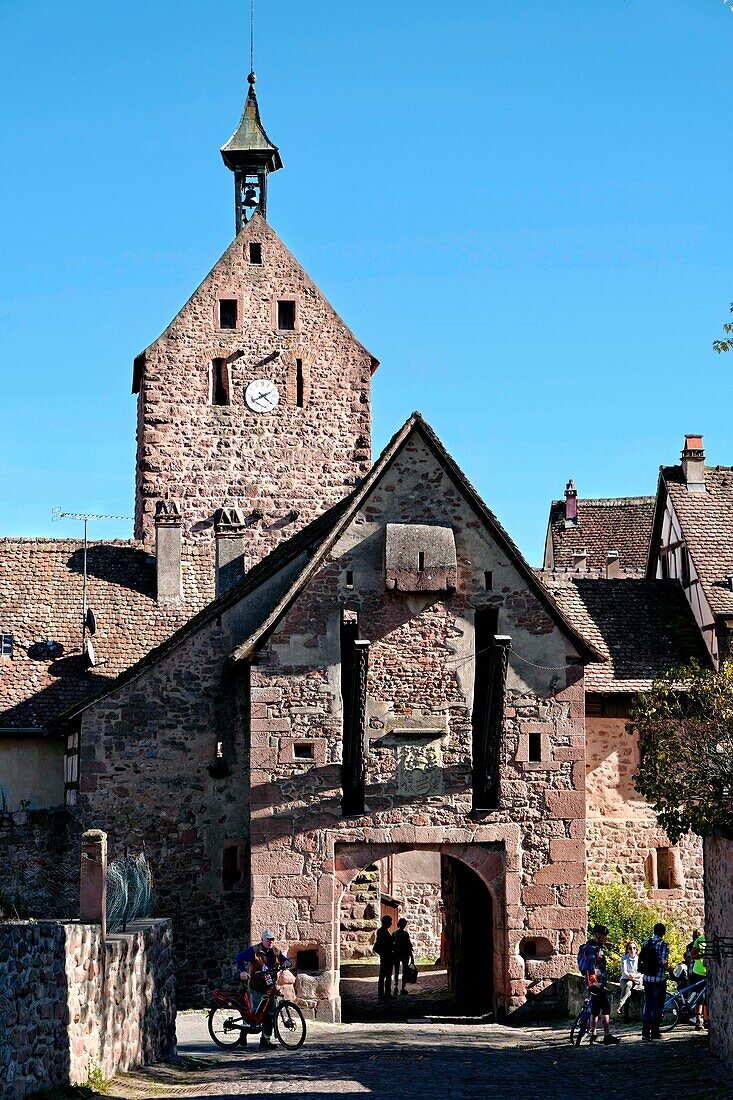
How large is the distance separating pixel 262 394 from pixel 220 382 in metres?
1.01

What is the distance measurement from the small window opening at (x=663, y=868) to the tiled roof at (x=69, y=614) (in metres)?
10.4

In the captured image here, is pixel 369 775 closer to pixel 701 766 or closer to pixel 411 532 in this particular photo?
pixel 411 532

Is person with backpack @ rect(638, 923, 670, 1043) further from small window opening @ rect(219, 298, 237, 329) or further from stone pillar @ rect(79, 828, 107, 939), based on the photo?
small window opening @ rect(219, 298, 237, 329)

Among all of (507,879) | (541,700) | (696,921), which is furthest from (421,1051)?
(696,921)

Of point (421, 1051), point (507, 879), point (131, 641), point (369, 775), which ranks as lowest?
point (421, 1051)

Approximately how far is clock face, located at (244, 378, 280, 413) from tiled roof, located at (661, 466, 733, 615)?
9.58 meters

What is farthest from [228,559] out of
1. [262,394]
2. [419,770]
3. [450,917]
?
[419,770]

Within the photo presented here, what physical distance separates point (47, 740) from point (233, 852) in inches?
203

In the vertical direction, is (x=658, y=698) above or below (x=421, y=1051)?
above

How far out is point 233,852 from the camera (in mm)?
27547

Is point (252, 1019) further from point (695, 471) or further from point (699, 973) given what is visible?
point (695, 471)

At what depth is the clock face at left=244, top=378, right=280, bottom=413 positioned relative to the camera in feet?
129

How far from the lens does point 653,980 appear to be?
20500 millimetres

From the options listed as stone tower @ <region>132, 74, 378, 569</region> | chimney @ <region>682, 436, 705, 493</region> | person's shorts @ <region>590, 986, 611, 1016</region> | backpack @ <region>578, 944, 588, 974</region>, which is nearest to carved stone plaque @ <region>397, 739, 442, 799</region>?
backpack @ <region>578, 944, 588, 974</region>
